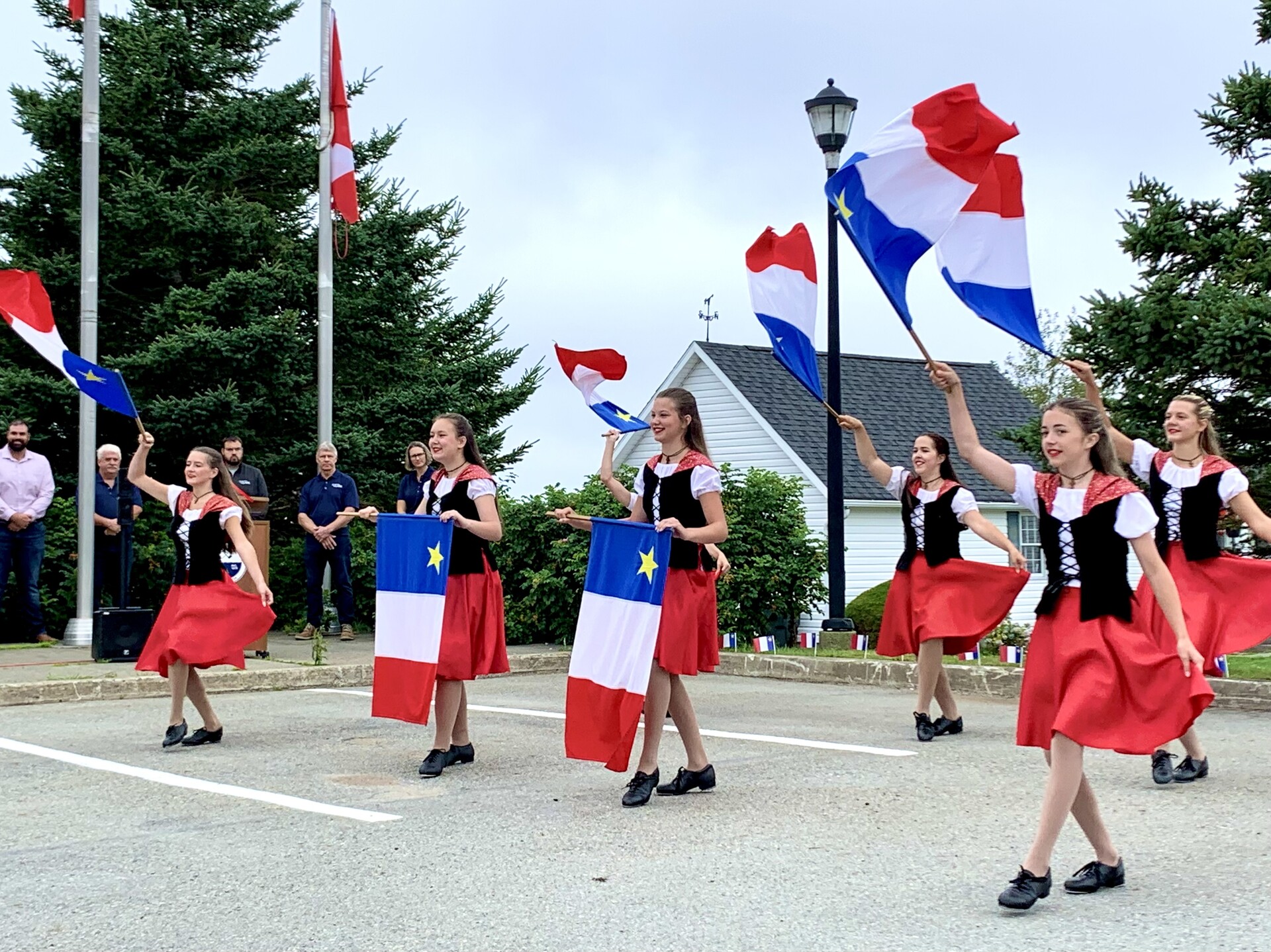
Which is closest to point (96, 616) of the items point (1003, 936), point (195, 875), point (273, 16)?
point (195, 875)

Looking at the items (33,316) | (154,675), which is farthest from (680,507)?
(33,316)

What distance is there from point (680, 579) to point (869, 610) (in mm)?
15092

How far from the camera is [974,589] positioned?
9992 mm

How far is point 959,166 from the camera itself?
7086 mm

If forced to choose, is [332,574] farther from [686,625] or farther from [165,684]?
[686,625]

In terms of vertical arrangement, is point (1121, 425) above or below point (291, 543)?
above

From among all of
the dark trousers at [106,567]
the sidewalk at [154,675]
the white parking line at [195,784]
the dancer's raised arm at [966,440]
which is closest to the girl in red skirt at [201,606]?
the white parking line at [195,784]

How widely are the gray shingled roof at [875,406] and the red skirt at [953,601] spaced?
18686 mm

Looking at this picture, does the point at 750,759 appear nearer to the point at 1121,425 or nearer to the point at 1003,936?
the point at 1003,936

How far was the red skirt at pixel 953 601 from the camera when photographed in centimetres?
984

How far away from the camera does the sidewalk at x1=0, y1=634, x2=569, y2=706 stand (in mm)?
12094

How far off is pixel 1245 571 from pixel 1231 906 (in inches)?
144

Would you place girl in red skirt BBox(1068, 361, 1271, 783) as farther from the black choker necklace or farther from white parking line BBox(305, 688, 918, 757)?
the black choker necklace

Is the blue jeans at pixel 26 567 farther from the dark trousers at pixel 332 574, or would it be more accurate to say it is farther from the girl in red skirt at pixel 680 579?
the girl in red skirt at pixel 680 579
